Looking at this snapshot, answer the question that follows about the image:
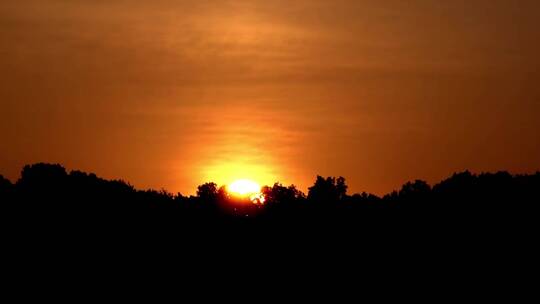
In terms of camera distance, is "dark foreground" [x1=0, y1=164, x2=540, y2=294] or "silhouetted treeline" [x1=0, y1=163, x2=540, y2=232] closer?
"dark foreground" [x1=0, y1=164, x2=540, y2=294]

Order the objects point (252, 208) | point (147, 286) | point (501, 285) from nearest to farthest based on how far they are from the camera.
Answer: point (501, 285), point (147, 286), point (252, 208)

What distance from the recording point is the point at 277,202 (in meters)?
108

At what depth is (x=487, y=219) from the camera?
93.8m

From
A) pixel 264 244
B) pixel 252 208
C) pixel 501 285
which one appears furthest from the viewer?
pixel 252 208

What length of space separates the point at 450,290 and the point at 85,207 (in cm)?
3135

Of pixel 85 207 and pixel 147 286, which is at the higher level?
pixel 85 207

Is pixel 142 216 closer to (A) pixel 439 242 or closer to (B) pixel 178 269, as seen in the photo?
(B) pixel 178 269

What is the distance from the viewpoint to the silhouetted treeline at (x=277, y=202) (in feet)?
315

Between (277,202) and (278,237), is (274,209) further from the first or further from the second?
(278,237)

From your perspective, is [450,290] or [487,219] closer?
[450,290]

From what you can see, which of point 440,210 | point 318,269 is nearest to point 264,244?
point 318,269

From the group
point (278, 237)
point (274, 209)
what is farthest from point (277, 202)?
point (278, 237)

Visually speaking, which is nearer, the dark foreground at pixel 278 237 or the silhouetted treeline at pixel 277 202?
the dark foreground at pixel 278 237

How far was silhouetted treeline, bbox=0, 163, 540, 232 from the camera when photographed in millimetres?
96062
